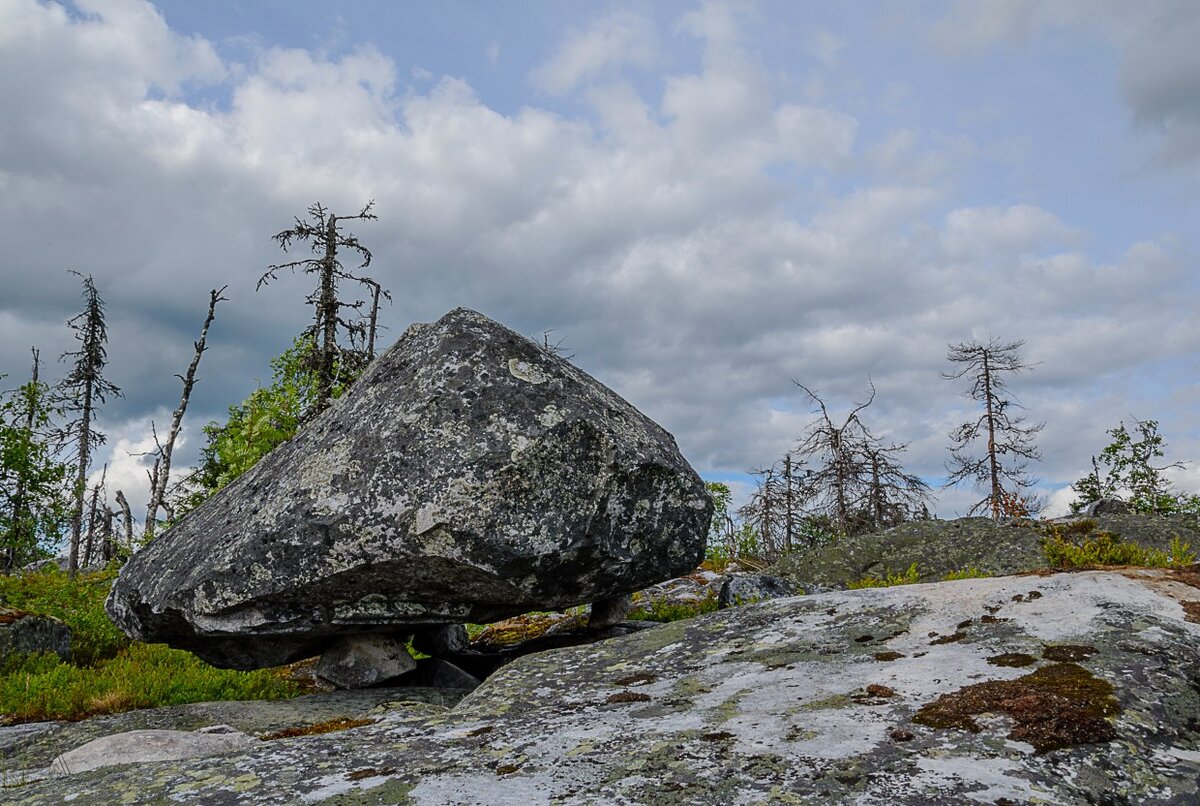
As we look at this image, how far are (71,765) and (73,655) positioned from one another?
12.2m

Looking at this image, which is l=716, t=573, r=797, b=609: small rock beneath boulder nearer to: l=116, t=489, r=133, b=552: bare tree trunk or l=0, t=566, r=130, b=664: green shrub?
l=0, t=566, r=130, b=664: green shrub

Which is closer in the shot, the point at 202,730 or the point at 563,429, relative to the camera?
the point at 202,730

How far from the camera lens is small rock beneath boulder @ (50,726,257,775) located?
250 inches

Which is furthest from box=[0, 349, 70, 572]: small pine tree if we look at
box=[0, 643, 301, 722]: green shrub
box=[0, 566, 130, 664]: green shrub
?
box=[0, 643, 301, 722]: green shrub

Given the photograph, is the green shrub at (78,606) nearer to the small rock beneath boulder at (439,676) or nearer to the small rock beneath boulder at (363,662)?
the small rock beneath boulder at (363,662)

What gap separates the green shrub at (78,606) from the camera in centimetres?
1708

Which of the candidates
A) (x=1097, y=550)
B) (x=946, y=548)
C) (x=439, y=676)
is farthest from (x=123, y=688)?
(x=1097, y=550)

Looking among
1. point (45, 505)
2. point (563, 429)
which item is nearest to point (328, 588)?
point (563, 429)

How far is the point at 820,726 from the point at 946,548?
1278cm

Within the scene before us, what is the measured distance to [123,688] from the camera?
11.8m

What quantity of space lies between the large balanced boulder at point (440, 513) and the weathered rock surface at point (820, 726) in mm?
2371

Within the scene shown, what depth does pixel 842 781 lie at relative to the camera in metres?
3.91

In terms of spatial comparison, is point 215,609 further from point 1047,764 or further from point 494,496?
point 1047,764

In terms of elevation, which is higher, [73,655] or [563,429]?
[563,429]
